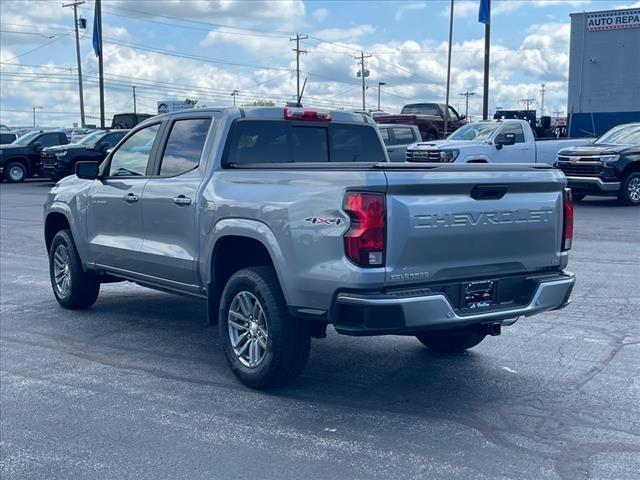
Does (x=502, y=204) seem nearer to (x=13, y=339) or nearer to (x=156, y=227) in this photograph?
(x=156, y=227)

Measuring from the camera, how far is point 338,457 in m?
4.74

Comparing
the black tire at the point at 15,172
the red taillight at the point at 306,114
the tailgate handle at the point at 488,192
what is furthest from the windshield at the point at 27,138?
the tailgate handle at the point at 488,192

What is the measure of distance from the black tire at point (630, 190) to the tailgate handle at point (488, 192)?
575 inches

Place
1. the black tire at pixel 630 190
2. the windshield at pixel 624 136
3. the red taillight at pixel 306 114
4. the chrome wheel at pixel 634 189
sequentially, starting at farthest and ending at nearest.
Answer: the windshield at pixel 624 136 → the chrome wheel at pixel 634 189 → the black tire at pixel 630 190 → the red taillight at pixel 306 114

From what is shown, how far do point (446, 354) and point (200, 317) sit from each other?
2.70m

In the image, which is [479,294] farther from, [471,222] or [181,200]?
[181,200]

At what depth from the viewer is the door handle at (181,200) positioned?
6.49 metres

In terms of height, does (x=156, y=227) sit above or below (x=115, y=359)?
above

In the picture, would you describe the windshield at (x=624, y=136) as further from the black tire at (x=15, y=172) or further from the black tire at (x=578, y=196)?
the black tire at (x=15, y=172)

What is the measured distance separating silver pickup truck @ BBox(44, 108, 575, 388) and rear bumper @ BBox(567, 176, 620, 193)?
41.3 feet

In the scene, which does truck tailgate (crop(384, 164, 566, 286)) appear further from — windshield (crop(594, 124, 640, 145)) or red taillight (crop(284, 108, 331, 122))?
windshield (crop(594, 124, 640, 145))

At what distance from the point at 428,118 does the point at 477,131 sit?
1251 centimetres

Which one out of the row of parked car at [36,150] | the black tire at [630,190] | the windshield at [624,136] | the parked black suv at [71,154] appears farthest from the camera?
the row of parked car at [36,150]

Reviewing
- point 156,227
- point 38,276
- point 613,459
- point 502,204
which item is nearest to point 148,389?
point 156,227
